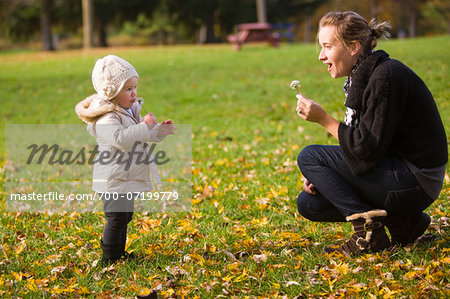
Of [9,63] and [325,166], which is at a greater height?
[325,166]

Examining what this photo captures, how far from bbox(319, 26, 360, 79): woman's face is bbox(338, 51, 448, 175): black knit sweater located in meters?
0.12

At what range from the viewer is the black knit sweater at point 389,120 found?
8.93ft

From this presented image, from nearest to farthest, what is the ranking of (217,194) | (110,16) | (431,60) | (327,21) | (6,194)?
(327,21) → (217,194) → (6,194) → (431,60) → (110,16)

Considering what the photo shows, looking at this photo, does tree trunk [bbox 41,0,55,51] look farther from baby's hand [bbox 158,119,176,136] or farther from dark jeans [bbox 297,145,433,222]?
dark jeans [bbox 297,145,433,222]

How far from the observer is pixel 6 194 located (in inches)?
200

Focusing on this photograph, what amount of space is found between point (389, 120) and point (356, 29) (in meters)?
0.58

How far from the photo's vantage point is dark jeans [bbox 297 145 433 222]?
9.39 ft

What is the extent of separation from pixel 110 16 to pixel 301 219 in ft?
96.6

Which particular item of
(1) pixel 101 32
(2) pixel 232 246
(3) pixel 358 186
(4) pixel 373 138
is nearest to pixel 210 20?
(1) pixel 101 32

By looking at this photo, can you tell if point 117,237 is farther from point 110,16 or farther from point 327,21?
point 110,16

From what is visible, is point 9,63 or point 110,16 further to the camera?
point 110,16

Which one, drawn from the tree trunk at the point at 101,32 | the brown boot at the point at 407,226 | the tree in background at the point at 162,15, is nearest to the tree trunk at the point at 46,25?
the tree in background at the point at 162,15

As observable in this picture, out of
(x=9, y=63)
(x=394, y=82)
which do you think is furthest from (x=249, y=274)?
(x=9, y=63)

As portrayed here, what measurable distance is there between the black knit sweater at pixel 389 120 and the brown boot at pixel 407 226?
1.53 feet
